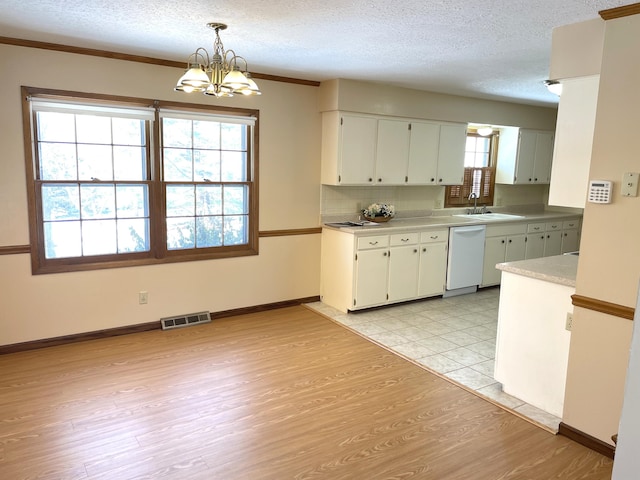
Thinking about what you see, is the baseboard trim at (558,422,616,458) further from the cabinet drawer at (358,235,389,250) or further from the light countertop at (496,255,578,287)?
the cabinet drawer at (358,235,389,250)

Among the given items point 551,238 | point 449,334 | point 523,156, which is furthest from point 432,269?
point 523,156

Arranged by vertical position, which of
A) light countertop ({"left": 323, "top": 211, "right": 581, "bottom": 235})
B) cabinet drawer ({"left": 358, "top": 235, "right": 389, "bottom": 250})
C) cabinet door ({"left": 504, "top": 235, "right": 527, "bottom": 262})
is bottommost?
cabinet door ({"left": 504, "top": 235, "right": 527, "bottom": 262})

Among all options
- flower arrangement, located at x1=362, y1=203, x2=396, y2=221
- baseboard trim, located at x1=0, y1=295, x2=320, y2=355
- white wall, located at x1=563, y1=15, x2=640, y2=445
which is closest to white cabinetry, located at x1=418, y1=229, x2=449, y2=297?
flower arrangement, located at x1=362, y1=203, x2=396, y2=221

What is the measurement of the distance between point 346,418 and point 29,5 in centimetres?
311

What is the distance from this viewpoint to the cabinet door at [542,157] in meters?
6.77

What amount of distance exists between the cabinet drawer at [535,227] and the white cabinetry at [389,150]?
1237 millimetres

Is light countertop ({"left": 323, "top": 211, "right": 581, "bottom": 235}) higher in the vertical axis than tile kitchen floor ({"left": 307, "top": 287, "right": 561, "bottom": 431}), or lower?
higher

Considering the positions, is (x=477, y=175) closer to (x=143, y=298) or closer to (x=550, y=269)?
(x=550, y=269)

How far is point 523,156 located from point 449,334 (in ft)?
11.4

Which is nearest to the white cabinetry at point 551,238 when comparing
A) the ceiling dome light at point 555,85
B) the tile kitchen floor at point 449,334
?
the tile kitchen floor at point 449,334

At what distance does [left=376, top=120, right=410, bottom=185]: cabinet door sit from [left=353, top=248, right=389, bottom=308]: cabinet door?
2.98ft

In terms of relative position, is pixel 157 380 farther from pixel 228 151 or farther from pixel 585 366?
pixel 585 366

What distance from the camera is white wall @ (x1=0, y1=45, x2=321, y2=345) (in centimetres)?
364

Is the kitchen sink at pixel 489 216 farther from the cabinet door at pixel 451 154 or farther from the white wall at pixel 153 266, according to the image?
the white wall at pixel 153 266
